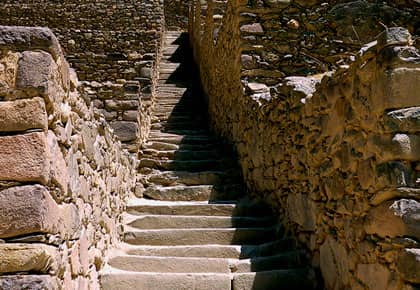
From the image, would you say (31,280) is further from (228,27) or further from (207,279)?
(228,27)

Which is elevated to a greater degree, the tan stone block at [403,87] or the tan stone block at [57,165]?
the tan stone block at [403,87]

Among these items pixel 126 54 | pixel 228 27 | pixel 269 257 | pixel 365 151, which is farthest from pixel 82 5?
pixel 365 151

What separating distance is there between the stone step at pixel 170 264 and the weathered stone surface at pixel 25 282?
1.66 m

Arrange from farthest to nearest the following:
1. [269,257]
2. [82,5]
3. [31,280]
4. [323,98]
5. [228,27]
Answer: [82,5], [228,27], [269,257], [323,98], [31,280]

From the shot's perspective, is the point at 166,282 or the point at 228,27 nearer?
the point at 166,282

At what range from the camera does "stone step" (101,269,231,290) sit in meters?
3.43

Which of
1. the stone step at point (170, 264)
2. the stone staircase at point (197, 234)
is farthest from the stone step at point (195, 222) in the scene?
the stone step at point (170, 264)

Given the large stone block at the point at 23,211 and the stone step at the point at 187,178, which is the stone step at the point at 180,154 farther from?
the large stone block at the point at 23,211

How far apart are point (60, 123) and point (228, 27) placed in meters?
4.36

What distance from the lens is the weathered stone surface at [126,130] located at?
5805mm

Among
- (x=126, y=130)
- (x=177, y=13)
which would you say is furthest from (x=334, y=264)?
(x=177, y=13)

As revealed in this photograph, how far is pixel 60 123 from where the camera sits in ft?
7.94

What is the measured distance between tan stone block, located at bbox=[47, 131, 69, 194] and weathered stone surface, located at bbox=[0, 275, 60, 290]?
0.43 meters

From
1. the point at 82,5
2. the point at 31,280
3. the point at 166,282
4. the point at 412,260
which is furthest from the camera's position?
the point at 82,5
